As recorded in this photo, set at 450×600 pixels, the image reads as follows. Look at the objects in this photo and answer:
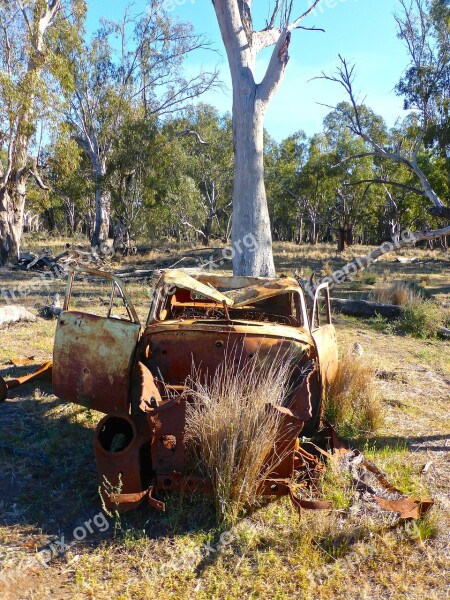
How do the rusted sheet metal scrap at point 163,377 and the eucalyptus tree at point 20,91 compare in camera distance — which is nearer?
the rusted sheet metal scrap at point 163,377

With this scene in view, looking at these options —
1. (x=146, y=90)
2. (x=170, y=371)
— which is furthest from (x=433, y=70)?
(x=170, y=371)

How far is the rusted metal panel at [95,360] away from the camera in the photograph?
13.1 ft

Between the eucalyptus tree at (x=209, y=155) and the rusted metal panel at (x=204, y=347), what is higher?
the eucalyptus tree at (x=209, y=155)

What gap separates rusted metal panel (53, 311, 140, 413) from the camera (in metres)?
4.00

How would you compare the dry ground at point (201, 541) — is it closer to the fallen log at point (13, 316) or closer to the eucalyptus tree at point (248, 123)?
the fallen log at point (13, 316)

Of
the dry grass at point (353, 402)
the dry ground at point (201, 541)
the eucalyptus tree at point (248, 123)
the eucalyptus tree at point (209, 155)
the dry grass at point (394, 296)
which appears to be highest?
the eucalyptus tree at point (209, 155)

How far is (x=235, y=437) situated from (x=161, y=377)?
2.91ft

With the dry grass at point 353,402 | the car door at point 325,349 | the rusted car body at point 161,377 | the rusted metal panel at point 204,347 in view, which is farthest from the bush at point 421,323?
the rusted metal panel at point 204,347

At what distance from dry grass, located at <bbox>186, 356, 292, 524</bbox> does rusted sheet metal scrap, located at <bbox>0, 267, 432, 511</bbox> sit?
0.09 meters

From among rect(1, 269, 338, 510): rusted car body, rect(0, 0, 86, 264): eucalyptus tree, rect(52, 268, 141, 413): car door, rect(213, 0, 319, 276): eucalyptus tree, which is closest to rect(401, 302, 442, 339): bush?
rect(213, 0, 319, 276): eucalyptus tree

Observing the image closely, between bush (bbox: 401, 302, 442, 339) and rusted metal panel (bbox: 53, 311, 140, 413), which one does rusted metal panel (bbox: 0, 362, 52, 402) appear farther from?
bush (bbox: 401, 302, 442, 339)

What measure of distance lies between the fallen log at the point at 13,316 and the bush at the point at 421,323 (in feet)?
22.8

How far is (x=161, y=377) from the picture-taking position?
3977 millimetres

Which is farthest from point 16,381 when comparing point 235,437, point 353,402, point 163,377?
point 353,402
